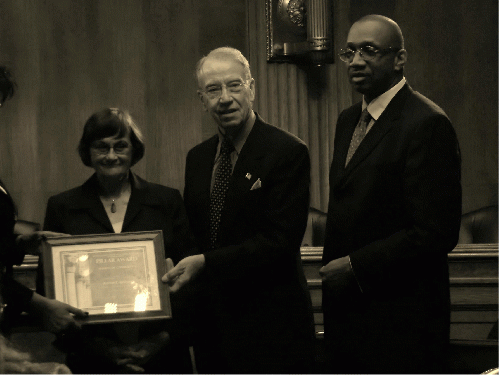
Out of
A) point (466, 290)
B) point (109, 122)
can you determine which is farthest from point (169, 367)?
point (466, 290)

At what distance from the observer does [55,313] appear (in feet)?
7.11

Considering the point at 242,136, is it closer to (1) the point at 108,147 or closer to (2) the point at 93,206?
(1) the point at 108,147

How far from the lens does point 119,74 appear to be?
5.16m

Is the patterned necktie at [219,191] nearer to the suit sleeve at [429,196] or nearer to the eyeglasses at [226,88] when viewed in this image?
the eyeglasses at [226,88]

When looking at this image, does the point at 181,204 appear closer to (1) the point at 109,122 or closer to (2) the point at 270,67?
(1) the point at 109,122

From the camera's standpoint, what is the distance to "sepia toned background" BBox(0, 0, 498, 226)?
4992 mm

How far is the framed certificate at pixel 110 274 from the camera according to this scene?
86.8 inches

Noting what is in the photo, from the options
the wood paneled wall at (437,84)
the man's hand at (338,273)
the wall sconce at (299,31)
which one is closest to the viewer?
the man's hand at (338,273)

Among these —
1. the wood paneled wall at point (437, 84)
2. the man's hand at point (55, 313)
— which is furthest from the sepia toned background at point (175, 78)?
the man's hand at point (55, 313)

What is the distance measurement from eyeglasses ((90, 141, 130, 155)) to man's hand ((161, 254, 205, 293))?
0.44 meters

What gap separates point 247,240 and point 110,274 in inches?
18.6

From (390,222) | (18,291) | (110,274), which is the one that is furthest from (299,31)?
(18,291)

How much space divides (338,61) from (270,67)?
0.49 metres


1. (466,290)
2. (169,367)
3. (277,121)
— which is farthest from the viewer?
(277,121)
